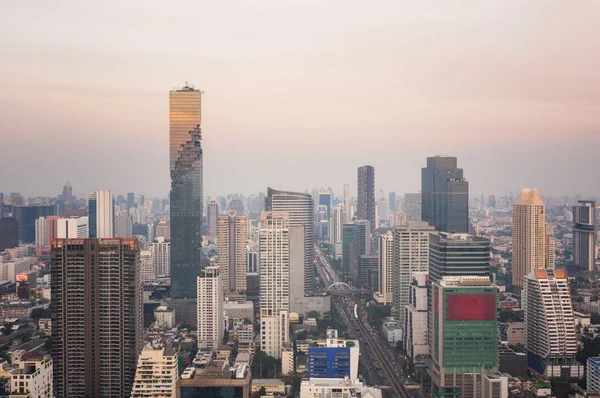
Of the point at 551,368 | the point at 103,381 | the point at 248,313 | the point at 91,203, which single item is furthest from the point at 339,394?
the point at 91,203

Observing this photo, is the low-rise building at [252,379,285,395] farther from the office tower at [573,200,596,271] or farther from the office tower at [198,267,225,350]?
the office tower at [573,200,596,271]

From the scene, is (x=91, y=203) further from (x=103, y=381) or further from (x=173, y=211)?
(x=103, y=381)

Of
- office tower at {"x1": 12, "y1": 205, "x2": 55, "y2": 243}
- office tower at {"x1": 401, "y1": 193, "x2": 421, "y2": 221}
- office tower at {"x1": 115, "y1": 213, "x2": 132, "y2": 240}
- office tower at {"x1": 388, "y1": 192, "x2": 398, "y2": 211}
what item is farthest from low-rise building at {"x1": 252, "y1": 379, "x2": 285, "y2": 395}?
office tower at {"x1": 388, "y1": 192, "x2": 398, "y2": 211}

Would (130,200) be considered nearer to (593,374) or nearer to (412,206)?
(412,206)

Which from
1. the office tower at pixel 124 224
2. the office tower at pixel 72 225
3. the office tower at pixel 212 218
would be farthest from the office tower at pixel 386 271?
the office tower at pixel 72 225

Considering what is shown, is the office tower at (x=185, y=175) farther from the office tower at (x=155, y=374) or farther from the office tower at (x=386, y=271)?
the office tower at (x=155, y=374)

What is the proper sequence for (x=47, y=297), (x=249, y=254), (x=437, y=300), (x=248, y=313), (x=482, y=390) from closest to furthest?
1. (x=482, y=390)
2. (x=437, y=300)
3. (x=248, y=313)
4. (x=47, y=297)
5. (x=249, y=254)

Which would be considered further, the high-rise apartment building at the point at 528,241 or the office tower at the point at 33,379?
the high-rise apartment building at the point at 528,241

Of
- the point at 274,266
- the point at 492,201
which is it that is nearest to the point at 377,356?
the point at 274,266
